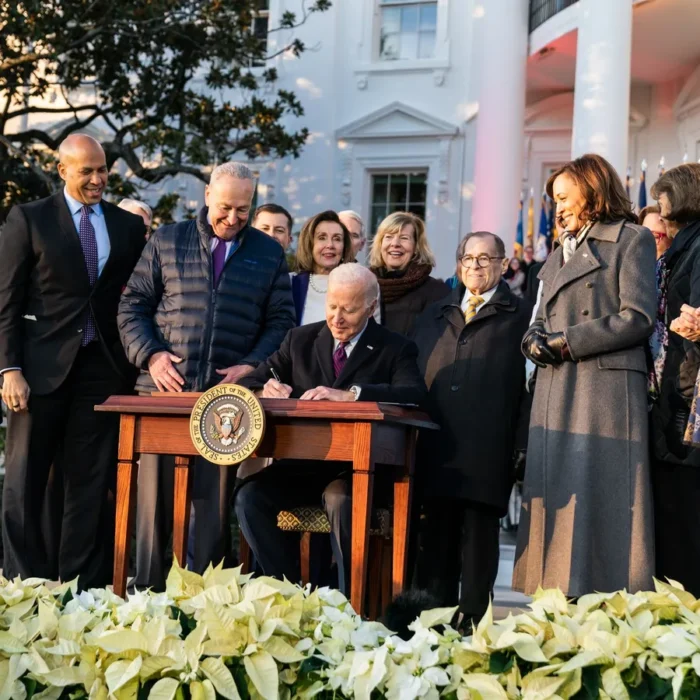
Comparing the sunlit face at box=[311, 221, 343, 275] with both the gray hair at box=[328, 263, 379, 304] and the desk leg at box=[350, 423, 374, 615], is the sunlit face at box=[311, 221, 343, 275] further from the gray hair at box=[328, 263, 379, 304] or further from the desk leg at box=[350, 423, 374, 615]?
the desk leg at box=[350, 423, 374, 615]

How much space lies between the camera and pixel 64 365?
18.7ft

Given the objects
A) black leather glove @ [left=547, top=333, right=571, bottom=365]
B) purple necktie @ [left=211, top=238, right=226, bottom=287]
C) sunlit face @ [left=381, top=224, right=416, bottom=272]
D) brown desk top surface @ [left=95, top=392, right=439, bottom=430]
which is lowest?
brown desk top surface @ [left=95, top=392, right=439, bottom=430]

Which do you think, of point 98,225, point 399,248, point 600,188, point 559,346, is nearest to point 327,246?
point 399,248

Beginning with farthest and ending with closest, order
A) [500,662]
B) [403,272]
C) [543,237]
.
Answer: [543,237]
[403,272]
[500,662]

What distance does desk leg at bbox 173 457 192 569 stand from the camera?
15.1ft

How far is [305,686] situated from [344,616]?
0.24m

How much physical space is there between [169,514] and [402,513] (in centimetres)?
124

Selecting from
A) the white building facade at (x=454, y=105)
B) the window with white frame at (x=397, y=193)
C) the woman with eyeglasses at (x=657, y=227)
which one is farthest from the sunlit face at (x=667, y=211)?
the window with white frame at (x=397, y=193)

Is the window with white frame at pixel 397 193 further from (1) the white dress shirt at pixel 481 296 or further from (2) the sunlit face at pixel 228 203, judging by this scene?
(2) the sunlit face at pixel 228 203

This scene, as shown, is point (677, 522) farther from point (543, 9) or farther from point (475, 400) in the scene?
point (543, 9)

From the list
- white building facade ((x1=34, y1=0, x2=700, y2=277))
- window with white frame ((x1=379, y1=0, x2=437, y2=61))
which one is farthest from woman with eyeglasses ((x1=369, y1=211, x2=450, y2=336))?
window with white frame ((x1=379, y1=0, x2=437, y2=61))

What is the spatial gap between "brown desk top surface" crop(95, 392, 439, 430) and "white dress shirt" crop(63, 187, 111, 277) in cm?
140

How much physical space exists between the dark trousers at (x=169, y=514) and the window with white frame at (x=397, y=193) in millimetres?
13419

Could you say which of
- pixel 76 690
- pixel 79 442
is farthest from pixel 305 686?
pixel 79 442
